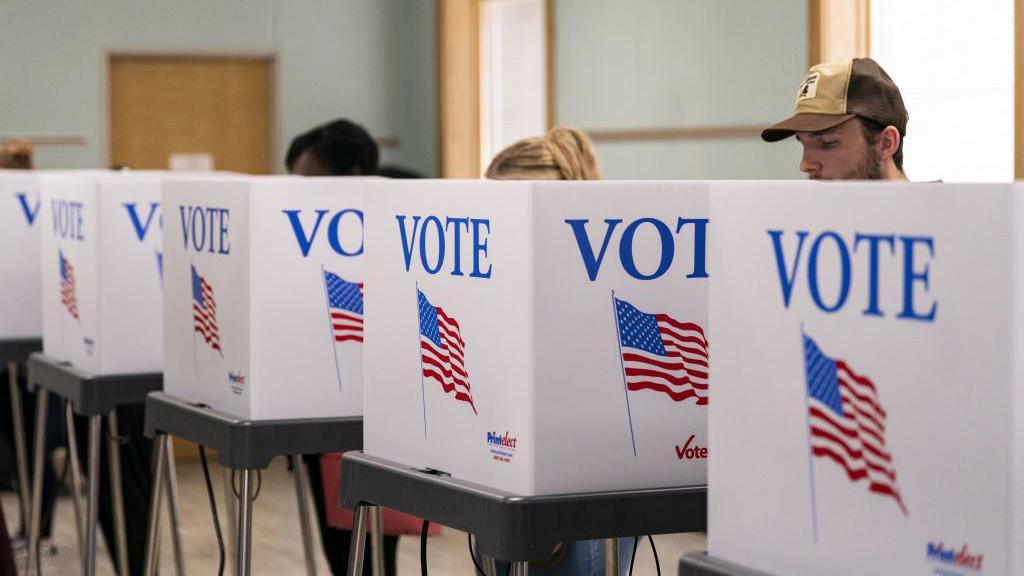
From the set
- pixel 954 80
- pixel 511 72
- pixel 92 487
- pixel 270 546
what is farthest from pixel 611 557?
pixel 511 72

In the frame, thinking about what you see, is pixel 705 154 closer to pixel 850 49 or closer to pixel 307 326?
pixel 850 49

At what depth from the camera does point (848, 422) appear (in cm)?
119

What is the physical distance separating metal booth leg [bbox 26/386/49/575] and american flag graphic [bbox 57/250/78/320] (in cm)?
30

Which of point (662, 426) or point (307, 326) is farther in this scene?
point (307, 326)

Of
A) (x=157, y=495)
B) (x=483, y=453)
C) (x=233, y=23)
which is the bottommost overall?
(x=157, y=495)

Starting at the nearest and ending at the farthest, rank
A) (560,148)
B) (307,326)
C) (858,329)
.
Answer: (858,329)
(307,326)
(560,148)

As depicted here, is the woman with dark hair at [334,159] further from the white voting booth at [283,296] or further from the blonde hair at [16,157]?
the blonde hair at [16,157]

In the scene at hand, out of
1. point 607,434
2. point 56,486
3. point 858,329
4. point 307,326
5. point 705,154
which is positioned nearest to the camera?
point 858,329

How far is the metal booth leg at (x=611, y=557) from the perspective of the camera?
2.10m

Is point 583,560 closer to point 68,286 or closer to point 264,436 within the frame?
point 264,436

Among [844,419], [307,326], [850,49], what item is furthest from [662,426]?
[850,49]

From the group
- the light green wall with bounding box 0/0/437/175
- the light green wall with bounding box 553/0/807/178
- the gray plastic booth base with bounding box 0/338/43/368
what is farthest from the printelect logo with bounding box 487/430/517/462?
the light green wall with bounding box 0/0/437/175

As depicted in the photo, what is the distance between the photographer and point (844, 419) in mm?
1192

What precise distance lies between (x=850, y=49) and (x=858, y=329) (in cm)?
370
